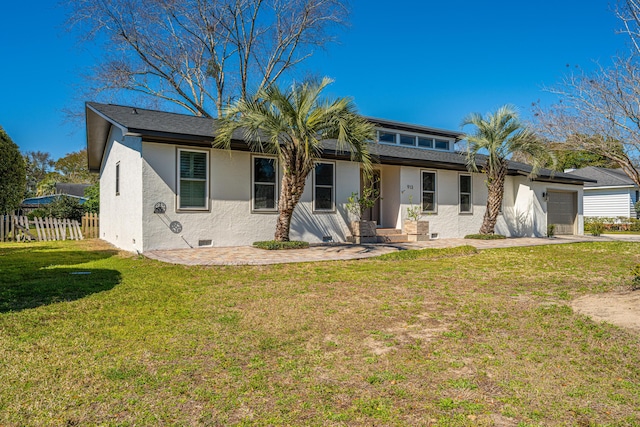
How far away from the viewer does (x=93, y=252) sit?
11453mm

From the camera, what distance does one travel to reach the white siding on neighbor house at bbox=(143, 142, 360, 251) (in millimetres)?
10477

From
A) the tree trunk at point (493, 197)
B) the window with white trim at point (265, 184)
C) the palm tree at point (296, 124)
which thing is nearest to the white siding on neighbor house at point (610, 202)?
the tree trunk at point (493, 197)

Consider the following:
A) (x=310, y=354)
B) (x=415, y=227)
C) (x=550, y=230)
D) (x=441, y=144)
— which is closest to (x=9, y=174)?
(x=415, y=227)

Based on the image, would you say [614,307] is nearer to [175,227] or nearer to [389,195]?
[175,227]

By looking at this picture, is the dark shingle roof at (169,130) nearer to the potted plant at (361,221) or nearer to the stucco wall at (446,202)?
the stucco wall at (446,202)

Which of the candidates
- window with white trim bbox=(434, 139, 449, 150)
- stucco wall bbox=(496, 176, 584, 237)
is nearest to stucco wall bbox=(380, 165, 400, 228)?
stucco wall bbox=(496, 176, 584, 237)

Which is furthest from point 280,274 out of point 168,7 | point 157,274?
point 168,7

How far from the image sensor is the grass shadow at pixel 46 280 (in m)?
5.47

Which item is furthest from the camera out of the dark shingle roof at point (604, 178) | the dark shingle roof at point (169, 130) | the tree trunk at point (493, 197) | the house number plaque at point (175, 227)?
the dark shingle roof at point (604, 178)

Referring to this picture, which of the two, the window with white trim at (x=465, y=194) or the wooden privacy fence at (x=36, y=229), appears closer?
the wooden privacy fence at (x=36, y=229)

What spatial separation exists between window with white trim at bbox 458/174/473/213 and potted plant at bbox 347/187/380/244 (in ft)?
16.0

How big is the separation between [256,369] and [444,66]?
64.5ft

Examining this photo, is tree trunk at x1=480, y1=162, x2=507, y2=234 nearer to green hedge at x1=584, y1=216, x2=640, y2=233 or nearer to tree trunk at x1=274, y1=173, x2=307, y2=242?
tree trunk at x1=274, y1=173, x2=307, y2=242

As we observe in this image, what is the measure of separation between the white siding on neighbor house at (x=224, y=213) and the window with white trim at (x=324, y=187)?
0.16 m
